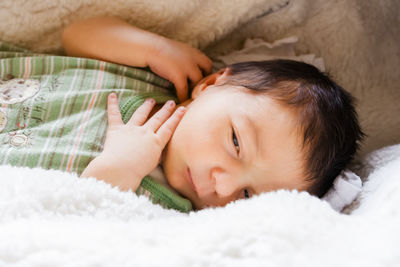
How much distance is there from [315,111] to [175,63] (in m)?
0.37

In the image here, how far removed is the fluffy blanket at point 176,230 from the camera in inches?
18.0

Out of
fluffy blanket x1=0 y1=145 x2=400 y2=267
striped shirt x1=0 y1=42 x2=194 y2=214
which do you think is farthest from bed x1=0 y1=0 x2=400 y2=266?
striped shirt x1=0 y1=42 x2=194 y2=214

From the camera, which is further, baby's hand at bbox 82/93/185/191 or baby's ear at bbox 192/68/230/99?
baby's ear at bbox 192/68/230/99

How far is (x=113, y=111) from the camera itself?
911 mm

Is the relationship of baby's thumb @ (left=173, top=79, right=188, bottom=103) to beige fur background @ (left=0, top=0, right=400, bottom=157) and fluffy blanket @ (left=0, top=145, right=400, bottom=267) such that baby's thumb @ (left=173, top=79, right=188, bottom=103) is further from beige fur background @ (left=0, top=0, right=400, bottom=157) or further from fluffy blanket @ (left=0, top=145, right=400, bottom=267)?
A: fluffy blanket @ (left=0, top=145, right=400, bottom=267)

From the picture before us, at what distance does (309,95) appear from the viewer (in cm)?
83

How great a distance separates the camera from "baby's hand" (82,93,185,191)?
0.77m

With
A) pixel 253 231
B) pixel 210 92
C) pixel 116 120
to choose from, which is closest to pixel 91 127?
pixel 116 120

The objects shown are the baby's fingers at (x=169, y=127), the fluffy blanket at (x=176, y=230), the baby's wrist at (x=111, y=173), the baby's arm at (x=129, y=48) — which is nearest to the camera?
the fluffy blanket at (x=176, y=230)

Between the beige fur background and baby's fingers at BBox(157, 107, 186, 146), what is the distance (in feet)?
1.10

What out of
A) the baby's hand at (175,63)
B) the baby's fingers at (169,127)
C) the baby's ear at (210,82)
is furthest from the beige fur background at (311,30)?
the baby's fingers at (169,127)

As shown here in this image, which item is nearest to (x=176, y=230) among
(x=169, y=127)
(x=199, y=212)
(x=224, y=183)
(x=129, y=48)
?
(x=199, y=212)

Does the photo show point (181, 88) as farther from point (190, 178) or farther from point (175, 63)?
point (190, 178)

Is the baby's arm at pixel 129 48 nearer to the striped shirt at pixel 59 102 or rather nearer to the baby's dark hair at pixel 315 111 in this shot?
the striped shirt at pixel 59 102
